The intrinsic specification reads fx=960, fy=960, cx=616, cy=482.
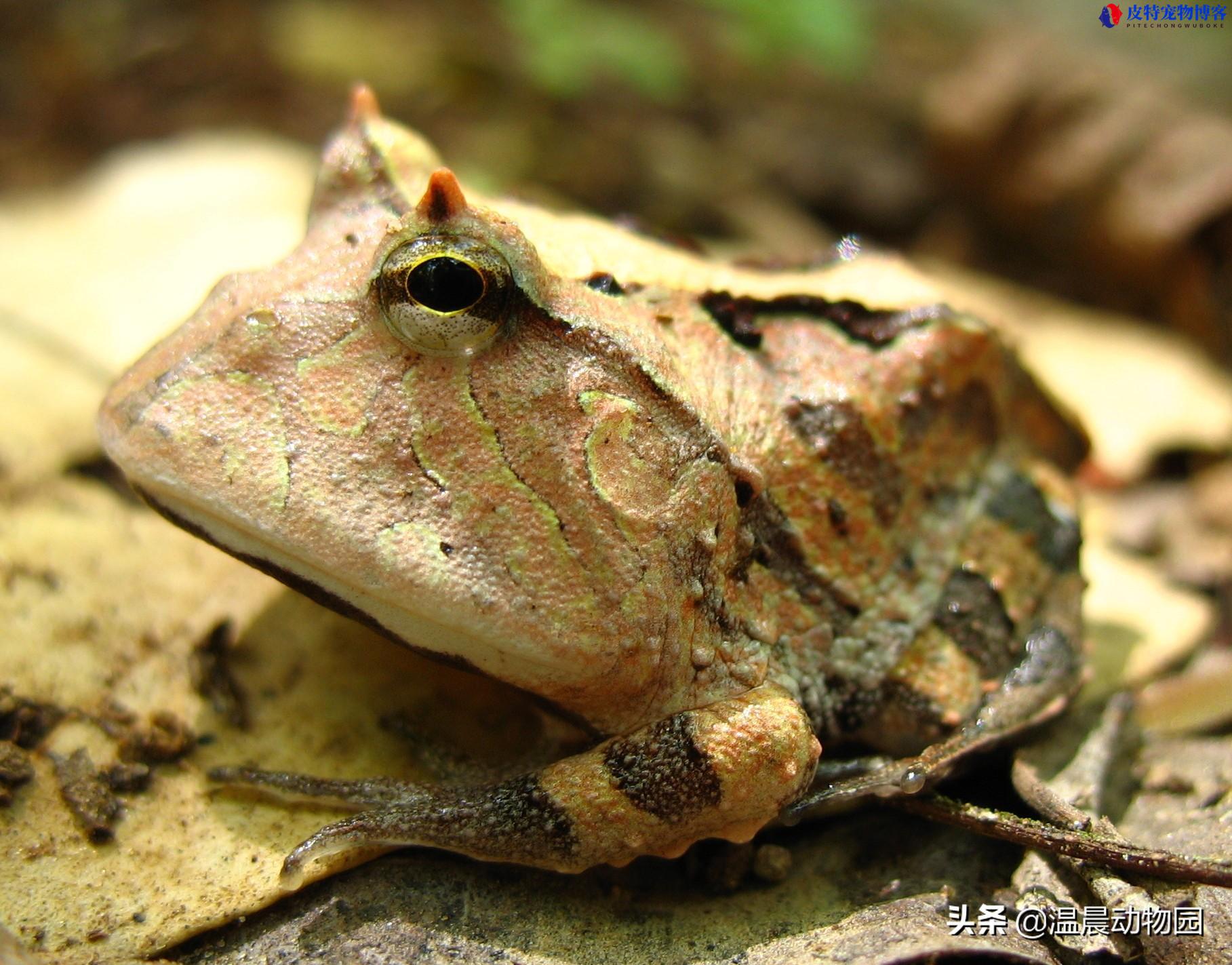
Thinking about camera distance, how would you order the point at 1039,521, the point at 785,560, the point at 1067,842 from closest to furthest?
the point at 1067,842 → the point at 785,560 → the point at 1039,521

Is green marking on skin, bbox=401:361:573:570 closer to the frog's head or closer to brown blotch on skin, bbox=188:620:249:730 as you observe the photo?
the frog's head

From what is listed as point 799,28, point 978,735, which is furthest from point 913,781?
point 799,28

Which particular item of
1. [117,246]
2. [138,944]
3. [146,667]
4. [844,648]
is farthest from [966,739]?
[117,246]

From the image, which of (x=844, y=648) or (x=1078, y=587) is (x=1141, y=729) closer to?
(x=1078, y=587)

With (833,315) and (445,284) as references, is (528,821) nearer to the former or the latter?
(445,284)

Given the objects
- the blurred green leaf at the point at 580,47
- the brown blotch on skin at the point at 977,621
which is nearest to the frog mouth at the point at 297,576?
the brown blotch on skin at the point at 977,621

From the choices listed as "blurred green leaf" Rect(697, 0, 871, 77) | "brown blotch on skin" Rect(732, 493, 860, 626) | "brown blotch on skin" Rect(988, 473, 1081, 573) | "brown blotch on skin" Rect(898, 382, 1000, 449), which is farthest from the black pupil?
"blurred green leaf" Rect(697, 0, 871, 77)
